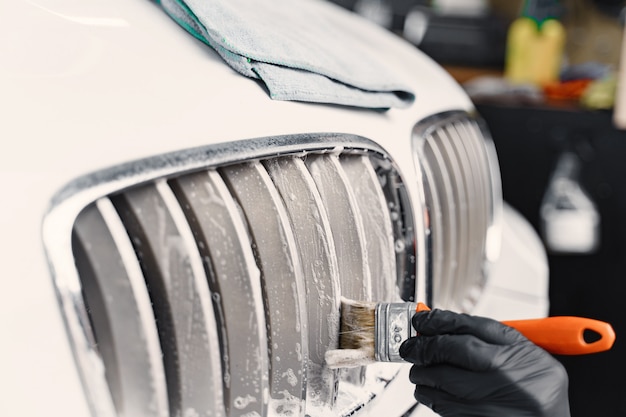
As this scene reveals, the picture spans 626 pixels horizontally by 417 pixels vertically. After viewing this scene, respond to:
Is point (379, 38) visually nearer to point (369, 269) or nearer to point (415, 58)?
point (415, 58)

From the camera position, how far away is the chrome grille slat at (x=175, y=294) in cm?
52

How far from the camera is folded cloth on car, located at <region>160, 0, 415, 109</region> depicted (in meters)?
0.67

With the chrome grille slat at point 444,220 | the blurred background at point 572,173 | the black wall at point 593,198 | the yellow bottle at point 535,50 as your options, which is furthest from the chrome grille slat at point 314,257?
the yellow bottle at point 535,50

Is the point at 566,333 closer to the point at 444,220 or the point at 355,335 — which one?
the point at 355,335

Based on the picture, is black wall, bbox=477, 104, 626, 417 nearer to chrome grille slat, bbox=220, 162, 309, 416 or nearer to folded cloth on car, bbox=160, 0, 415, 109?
folded cloth on car, bbox=160, 0, 415, 109

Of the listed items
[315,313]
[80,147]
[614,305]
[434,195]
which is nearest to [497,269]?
[434,195]

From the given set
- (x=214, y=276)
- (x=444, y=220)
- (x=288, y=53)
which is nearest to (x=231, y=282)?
(x=214, y=276)

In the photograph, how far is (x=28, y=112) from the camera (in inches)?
A: 19.6

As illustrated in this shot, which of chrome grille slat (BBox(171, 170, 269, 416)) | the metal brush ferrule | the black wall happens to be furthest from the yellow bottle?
chrome grille slat (BBox(171, 170, 269, 416))

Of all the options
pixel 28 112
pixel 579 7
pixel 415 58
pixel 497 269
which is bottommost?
pixel 497 269

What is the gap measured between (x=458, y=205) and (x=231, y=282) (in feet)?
1.76

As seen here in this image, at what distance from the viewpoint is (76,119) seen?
1.66 ft

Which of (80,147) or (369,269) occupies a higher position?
(80,147)

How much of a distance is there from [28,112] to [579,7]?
256cm
